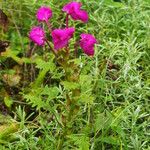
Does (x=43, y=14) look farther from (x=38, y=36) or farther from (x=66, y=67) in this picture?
(x=66, y=67)

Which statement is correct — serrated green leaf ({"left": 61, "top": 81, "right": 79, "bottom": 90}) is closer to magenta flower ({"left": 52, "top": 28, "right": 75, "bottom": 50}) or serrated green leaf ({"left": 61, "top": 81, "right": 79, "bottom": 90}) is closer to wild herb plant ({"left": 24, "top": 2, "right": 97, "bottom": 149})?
wild herb plant ({"left": 24, "top": 2, "right": 97, "bottom": 149})

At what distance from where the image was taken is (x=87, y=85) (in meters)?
1.98

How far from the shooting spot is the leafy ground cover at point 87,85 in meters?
2.06

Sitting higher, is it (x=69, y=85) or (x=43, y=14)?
(x=43, y=14)

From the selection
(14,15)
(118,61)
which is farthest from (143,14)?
(14,15)

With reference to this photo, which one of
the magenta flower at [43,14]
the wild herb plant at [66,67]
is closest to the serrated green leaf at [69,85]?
the wild herb plant at [66,67]

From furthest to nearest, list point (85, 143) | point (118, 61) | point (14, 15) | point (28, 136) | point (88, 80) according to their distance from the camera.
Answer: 1. point (14, 15)
2. point (118, 61)
3. point (28, 136)
4. point (88, 80)
5. point (85, 143)

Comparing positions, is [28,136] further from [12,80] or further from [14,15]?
[14,15]

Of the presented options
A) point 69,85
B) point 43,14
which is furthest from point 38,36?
point 69,85

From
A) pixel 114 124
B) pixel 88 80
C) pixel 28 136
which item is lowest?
pixel 28 136

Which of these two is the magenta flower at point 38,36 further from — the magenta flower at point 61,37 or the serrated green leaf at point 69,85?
the serrated green leaf at point 69,85

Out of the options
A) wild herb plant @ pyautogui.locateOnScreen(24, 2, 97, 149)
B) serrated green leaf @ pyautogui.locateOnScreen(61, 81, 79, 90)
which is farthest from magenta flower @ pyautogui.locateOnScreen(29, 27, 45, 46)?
serrated green leaf @ pyautogui.locateOnScreen(61, 81, 79, 90)

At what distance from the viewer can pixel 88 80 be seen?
2.02m

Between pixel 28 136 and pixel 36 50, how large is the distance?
86 centimetres
